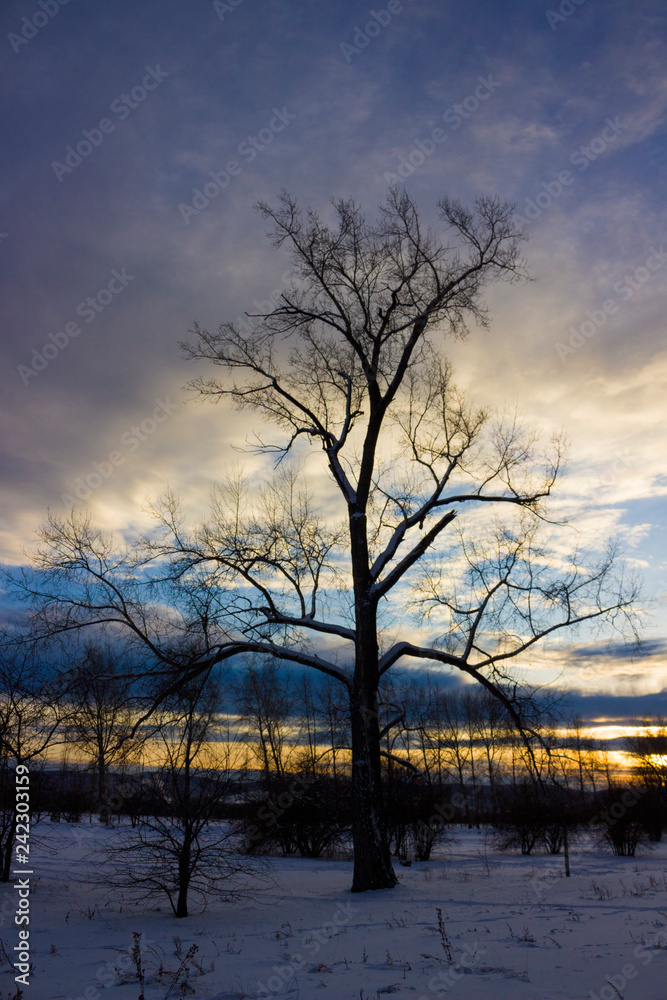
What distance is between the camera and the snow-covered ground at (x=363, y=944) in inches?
231

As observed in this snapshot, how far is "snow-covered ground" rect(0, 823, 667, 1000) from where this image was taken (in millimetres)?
5871

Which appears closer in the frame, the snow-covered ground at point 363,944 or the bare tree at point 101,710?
the snow-covered ground at point 363,944

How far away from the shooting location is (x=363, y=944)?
7867mm

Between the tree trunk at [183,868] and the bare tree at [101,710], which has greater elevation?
the bare tree at [101,710]

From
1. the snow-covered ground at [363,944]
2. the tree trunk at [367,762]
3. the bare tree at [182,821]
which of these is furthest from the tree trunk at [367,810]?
the bare tree at [182,821]

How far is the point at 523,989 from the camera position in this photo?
5566 millimetres

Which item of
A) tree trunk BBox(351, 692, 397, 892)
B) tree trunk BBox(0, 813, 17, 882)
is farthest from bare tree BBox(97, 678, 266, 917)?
tree trunk BBox(0, 813, 17, 882)

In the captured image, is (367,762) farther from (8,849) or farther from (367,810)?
(8,849)

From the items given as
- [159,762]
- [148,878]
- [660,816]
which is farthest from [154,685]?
[660,816]

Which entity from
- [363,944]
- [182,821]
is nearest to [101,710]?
[182,821]

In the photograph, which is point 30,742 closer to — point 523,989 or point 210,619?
point 210,619

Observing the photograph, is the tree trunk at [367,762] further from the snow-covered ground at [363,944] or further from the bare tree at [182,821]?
the bare tree at [182,821]

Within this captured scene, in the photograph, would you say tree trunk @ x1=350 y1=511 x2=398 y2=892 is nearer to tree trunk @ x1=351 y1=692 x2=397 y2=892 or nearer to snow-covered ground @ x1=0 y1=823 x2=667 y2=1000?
tree trunk @ x1=351 y1=692 x2=397 y2=892

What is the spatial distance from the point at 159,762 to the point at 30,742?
554 cm
